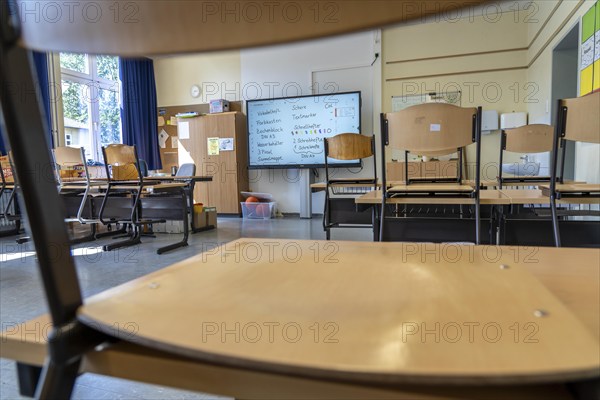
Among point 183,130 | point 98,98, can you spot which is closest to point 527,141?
point 183,130

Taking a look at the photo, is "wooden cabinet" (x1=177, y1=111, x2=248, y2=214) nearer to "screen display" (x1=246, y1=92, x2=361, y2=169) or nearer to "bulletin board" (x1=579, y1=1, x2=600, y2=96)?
"screen display" (x1=246, y1=92, x2=361, y2=169)

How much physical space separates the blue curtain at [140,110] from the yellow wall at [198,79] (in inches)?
8.8

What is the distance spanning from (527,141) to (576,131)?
1307 mm

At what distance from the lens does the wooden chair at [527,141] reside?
293 centimetres

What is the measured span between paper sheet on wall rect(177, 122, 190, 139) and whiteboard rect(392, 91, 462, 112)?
3854mm

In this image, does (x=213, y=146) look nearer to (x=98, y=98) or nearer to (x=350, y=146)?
(x=98, y=98)

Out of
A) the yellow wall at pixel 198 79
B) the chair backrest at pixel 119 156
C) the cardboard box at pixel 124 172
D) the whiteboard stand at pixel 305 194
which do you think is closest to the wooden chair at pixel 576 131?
the chair backrest at pixel 119 156

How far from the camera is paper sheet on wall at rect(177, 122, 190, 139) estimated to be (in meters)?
7.32

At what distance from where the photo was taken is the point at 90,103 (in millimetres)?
6832

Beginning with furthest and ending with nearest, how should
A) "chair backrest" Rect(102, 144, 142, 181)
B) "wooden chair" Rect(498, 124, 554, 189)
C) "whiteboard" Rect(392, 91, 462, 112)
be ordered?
"whiteboard" Rect(392, 91, 462, 112), "chair backrest" Rect(102, 144, 142, 181), "wooden chair" Rect(498, 124, 554, 189)

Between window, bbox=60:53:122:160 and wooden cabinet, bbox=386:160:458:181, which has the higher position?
window, bbox=60:53:122:160

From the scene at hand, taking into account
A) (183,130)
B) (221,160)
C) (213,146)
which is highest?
(183,130)

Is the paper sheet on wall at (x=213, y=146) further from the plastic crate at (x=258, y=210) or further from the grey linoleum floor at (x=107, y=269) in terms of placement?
the grey linoleum floor at (x=107, y=269)

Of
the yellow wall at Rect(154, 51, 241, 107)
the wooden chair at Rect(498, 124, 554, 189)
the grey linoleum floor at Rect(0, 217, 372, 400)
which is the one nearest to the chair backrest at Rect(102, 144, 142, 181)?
the grey linoleum floor at Rect(0, 217, 372, 400)
